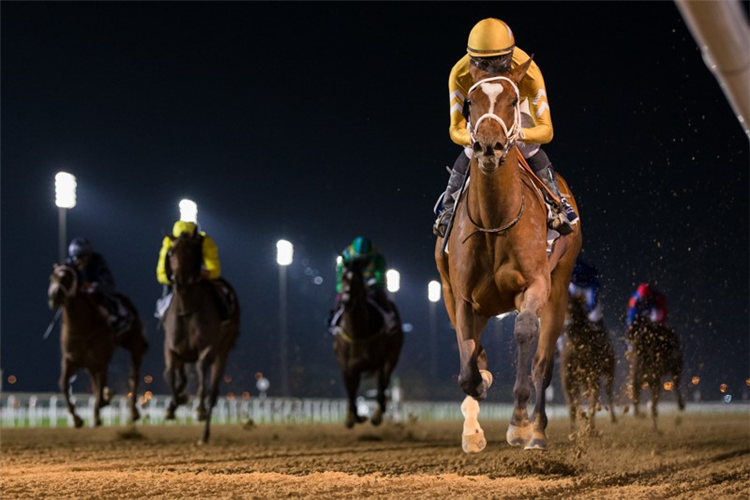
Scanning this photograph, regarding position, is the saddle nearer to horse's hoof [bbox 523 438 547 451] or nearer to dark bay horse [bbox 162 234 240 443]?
dark bay horse [bbox 162 234 240 443]

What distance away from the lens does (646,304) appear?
21312mm

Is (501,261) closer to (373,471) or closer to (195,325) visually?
(373,471)

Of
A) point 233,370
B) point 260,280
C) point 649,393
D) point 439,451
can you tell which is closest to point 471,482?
point 439,451

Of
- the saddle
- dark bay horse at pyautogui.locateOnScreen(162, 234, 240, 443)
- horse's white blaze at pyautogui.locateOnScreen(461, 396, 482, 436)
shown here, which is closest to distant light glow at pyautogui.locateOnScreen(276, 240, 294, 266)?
the saddle

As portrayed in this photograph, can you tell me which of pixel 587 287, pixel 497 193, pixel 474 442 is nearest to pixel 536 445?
pixel 474 442

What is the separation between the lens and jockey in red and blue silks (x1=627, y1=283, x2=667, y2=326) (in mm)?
21188

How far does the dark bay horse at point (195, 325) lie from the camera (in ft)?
54.1

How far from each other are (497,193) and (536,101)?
1111 mm

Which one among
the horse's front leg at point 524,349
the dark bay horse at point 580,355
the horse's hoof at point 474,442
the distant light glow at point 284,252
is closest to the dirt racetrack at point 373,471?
the horse's hoof at point 474,442

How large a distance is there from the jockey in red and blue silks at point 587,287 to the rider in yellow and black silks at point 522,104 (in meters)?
6.22

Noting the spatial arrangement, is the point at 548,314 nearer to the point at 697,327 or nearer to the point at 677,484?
the point at 677,484

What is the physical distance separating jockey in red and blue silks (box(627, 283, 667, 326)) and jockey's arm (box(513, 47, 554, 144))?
40.1ft

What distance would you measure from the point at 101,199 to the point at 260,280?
15.9 metres

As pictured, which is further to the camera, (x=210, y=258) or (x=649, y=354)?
(x=649, y=354)
